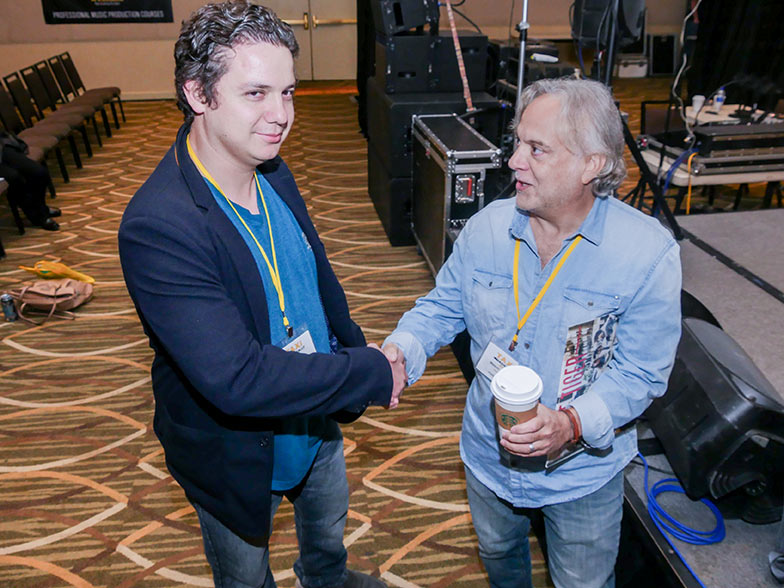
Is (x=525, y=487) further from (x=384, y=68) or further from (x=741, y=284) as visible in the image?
(x=384, y=68)

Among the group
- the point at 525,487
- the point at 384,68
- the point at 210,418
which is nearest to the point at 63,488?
the point at 210,418

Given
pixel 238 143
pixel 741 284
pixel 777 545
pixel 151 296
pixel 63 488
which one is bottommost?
pixel 63 488

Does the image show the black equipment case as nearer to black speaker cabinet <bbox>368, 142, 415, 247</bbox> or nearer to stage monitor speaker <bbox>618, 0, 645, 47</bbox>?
black speaker cabinet <bbox>368, 142, 415, 247</bbox>

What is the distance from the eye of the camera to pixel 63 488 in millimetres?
2555

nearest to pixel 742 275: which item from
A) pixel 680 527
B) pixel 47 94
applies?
pixel 680 527

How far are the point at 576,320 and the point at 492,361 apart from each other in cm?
22

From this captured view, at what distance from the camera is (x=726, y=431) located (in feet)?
6.06

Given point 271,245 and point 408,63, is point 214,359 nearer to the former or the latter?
point 271,245

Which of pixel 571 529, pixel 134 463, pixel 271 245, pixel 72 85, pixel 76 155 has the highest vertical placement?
pixel 271 245

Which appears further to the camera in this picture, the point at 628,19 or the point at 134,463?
the point at 628,19

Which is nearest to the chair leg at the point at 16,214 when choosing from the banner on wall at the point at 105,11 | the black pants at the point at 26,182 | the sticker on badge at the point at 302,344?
the black pants at the point at 26,182

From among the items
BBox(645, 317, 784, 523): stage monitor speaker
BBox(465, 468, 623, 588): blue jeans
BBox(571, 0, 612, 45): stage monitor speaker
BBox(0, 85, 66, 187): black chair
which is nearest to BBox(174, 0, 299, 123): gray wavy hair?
BBox(465, 468, 623, 588): blue jeans

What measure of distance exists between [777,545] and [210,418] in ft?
5.28

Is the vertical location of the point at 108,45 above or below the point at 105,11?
below
